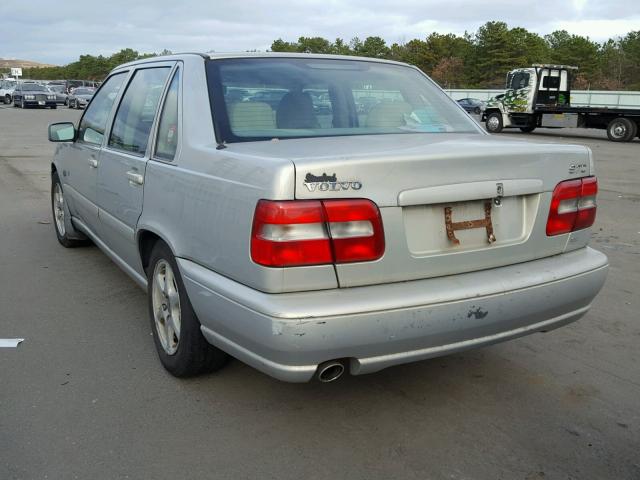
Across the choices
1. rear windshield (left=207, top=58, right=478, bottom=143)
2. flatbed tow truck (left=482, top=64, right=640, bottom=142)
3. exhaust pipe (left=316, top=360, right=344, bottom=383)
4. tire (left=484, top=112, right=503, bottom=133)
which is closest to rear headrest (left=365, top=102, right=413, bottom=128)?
rear windshield (left=207, top=58, right=478, bottom=143)

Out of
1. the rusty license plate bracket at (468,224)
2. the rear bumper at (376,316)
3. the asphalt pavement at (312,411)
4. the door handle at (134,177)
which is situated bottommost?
the asphalt pavement at (312,411)

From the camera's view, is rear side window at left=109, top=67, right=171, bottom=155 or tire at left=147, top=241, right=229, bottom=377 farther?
rear side window at left=109, top=67, right=171, bottom=155

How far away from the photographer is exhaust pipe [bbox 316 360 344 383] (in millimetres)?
2525

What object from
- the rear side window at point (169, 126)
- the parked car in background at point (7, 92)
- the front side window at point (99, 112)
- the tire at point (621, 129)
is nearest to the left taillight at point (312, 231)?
the rear side window at point (169, 126)

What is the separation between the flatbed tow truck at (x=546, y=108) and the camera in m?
22.7

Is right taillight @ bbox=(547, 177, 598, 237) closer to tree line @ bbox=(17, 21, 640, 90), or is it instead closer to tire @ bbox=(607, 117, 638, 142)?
tire @ bbox=(607, 117, 638, 142)

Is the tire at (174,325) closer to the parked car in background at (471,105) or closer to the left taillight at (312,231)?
the left taillight at (312,231)

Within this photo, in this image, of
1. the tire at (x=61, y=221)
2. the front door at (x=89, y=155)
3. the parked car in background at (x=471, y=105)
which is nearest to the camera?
the front door at (x=89, y=155)

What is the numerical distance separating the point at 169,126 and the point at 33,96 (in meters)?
43.5

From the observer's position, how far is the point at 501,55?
243 feet

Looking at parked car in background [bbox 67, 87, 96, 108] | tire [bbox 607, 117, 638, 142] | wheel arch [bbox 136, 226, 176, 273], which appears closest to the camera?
wheel arch [bbox 136, 226, 176, 273]

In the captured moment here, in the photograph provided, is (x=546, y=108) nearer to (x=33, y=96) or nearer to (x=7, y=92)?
(x=33, y=96)

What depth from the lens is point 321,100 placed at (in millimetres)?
3479

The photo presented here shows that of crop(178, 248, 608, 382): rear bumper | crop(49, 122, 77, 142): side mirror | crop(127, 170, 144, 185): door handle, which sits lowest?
crop(178, 248, 608, 382): rear bumper
